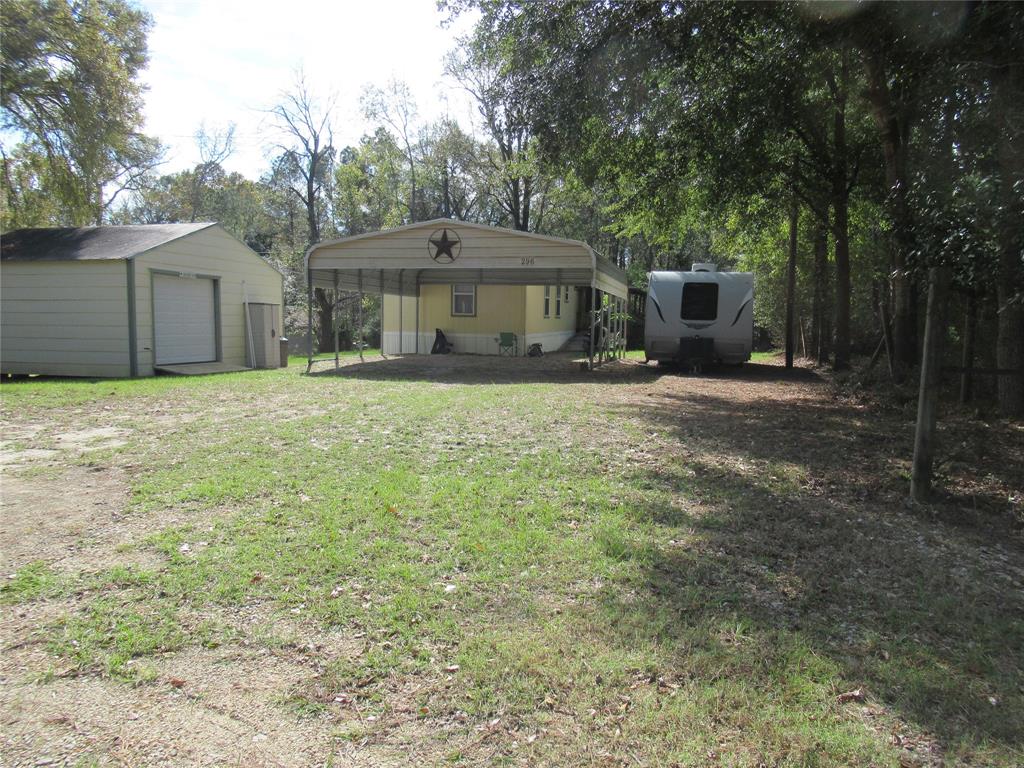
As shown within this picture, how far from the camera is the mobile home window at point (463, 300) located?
74.4ft

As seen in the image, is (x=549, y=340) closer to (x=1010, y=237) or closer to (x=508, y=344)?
(x=508, y=344)

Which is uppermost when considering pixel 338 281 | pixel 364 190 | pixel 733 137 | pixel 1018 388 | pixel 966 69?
pixel 364 190

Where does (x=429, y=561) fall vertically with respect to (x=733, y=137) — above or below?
below

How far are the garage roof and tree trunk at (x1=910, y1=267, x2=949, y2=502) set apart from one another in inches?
580

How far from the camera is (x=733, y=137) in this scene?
36.2 feet

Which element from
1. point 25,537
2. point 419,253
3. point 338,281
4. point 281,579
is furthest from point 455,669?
point 338,281

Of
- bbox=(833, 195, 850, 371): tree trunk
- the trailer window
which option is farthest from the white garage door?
bbox=(833, 195, 850, 371): tree trunk

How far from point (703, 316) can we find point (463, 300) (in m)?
9.40

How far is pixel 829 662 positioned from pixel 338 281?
648 inches

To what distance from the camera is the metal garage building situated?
1395cm

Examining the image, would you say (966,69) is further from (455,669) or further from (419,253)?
(419,253)

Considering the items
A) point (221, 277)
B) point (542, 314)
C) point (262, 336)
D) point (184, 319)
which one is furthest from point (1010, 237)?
point (542, 314)

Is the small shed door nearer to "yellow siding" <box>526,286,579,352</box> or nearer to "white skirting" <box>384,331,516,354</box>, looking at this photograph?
"white skirting" <box>384,331,516,354</box>

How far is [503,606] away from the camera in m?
3.35
